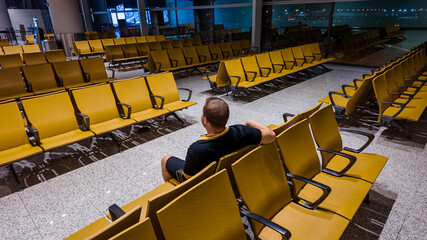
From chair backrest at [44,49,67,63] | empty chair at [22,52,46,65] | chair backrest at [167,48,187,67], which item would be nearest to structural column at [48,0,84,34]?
chair backrest at [44,49,67,63]

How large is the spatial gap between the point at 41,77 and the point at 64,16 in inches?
306

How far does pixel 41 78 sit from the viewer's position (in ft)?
15.7

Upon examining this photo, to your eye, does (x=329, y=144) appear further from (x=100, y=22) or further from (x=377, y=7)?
(x=100, y=22)

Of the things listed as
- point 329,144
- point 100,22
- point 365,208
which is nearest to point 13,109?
point 329,144

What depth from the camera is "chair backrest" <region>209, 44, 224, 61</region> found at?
25.9ft

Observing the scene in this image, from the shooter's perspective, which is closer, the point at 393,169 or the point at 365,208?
the point at 365,208

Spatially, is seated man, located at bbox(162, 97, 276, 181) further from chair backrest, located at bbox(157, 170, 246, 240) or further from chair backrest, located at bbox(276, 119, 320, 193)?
chair backrest, located at bbox(157, 170, 246, 240)

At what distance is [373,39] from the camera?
964cm

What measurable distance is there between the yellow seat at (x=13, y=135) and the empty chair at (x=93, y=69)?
250cm

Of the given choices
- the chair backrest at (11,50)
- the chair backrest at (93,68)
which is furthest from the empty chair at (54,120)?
the chair backrest at (11,50)

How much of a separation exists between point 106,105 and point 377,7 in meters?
8.80

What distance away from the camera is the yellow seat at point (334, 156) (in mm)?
2143

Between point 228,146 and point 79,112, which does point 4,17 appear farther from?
point 228,146

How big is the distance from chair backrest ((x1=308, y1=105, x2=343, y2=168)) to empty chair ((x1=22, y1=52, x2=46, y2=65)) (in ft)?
24.2
